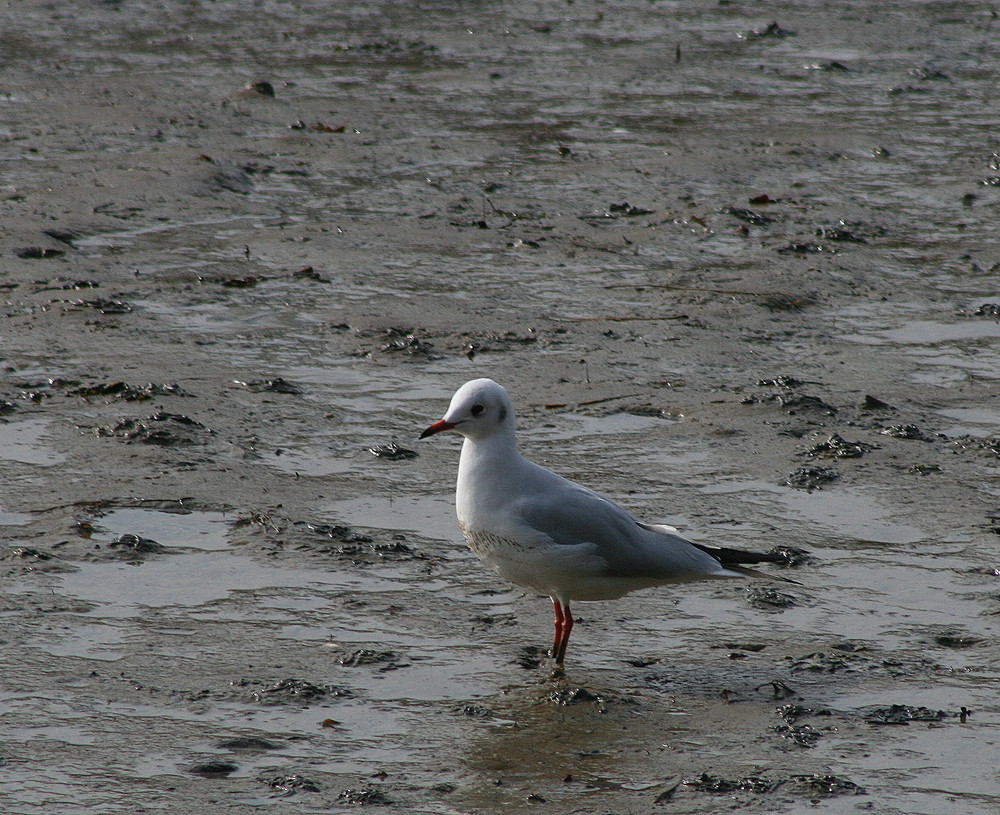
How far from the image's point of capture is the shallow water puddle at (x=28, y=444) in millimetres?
6391

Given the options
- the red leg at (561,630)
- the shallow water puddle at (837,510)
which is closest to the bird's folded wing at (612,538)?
the red leg at (561,630)

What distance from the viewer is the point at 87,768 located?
4.26 metres

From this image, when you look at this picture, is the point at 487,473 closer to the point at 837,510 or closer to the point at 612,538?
the point at 612,538

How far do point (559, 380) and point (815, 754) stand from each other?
3379 mm

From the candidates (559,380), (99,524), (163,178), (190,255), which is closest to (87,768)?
(99,524)

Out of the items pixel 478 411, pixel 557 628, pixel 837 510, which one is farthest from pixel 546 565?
pixel 837 510

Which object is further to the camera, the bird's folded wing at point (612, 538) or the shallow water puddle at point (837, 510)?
the shallow water puddle at point (837, 510)

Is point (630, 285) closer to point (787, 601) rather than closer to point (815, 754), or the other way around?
point (787, 601)

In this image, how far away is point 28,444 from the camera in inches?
257

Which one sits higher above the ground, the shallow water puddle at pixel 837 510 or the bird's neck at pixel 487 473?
the bird's neck at pixel 487 473

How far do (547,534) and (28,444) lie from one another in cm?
270

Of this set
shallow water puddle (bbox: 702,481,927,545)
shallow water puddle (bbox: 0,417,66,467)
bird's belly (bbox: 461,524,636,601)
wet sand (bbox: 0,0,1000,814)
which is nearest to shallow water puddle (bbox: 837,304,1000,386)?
wet sand (bbox: 0,0,1000,814)

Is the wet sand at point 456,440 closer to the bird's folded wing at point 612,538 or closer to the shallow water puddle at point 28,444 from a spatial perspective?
the shallow water puddle at point 28,444

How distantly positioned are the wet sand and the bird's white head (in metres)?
0.70
